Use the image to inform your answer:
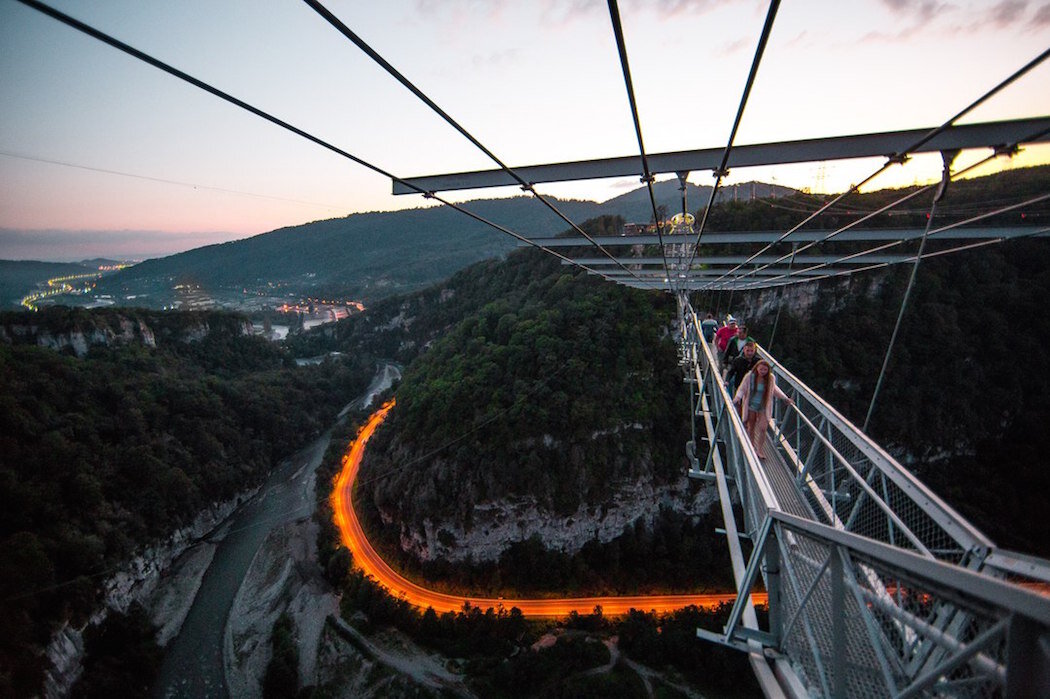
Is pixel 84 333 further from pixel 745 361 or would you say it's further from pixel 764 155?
pixel 764 155

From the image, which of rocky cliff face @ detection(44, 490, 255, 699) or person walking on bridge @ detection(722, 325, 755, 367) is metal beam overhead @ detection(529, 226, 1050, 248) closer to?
person walking on bridge @ detection(722, 325, 755, 367)

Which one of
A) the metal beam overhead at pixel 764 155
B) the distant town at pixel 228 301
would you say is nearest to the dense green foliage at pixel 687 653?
Answer: the metal beam overhead at pixel 764 155

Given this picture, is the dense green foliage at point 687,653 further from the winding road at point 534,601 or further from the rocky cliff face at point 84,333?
the rocky cliff face at point 84,333

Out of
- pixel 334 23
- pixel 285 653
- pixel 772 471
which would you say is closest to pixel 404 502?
pixel 285 653

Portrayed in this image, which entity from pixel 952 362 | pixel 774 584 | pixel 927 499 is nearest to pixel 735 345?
pixel 927 499

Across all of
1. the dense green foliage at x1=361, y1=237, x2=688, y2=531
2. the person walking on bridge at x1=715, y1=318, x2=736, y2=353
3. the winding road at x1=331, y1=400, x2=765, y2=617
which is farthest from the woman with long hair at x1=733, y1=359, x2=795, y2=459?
the winding road at x1=331, y1=400, x2=765, y2=617

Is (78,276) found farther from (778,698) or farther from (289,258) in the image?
(778,698)

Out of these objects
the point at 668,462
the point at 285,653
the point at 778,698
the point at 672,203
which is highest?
the point at 672,203
